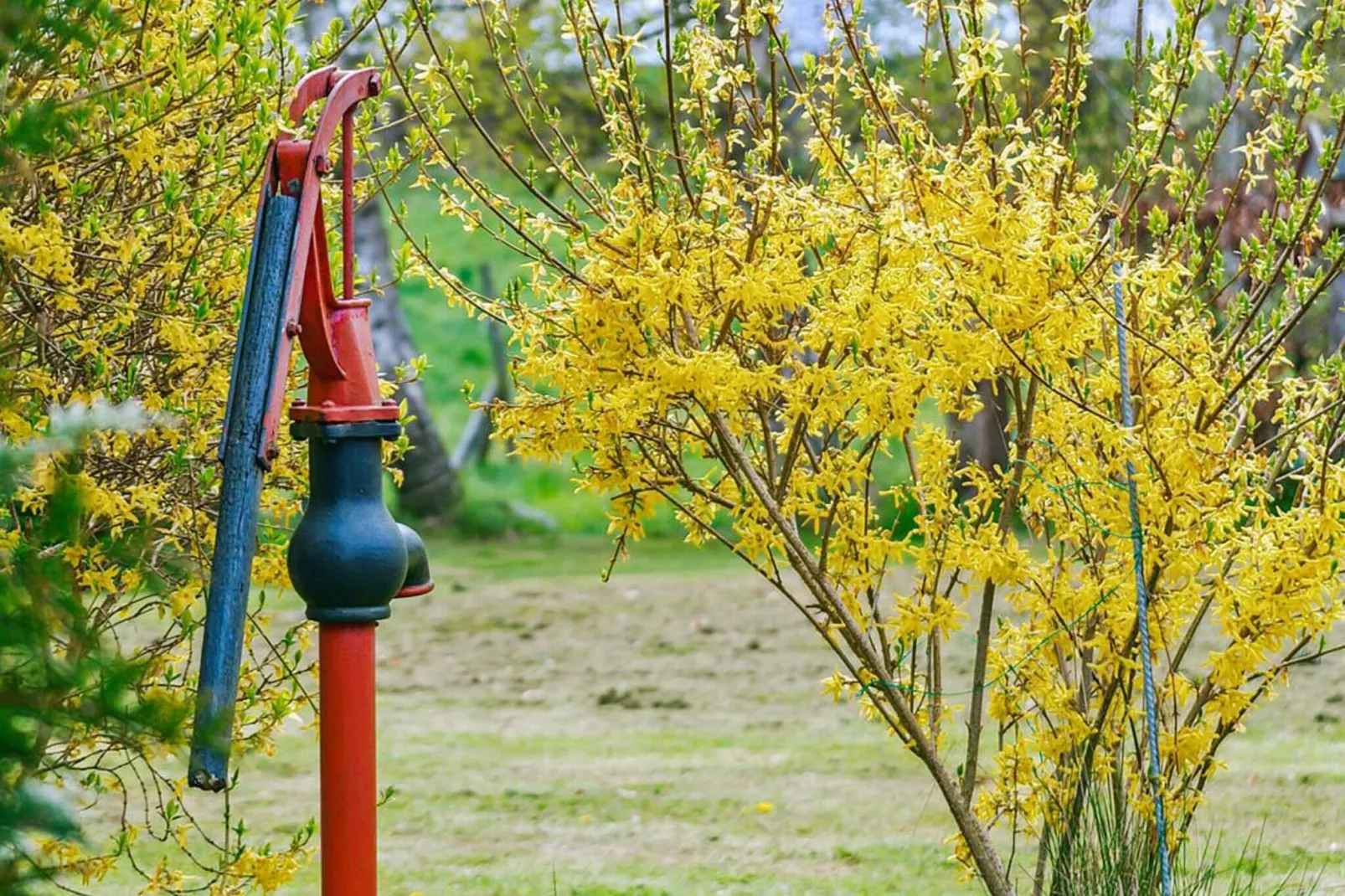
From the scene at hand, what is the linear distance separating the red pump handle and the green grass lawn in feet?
8.23

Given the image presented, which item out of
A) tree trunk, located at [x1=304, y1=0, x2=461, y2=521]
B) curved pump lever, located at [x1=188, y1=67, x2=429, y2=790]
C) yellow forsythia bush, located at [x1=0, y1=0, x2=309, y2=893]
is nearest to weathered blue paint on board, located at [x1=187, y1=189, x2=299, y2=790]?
curved pump lever, located at [x1=188, y1=67, x2=429, y2=790]

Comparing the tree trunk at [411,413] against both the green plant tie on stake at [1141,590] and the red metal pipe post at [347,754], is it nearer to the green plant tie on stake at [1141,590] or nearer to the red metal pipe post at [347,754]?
the green plant tie on stake at [1141,590]

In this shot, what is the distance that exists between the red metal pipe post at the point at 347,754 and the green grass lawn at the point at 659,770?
2.42 meters

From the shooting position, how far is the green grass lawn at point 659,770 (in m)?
5.79

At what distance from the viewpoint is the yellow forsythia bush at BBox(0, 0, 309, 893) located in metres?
3.63

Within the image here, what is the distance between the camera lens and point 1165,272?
3.84 m

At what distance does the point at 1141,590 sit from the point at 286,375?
6.98 ft

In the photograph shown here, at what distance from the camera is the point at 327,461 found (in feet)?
9.00

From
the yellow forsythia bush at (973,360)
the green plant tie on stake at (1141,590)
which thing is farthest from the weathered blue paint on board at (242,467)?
the green plant tie on stake at (1141,590)

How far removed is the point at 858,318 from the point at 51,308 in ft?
5.81

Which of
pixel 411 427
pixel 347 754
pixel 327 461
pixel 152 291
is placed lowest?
pixel 411 427

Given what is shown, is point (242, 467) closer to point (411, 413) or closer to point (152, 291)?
point (152, 291)

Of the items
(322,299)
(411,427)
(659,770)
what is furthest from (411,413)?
(322,299)

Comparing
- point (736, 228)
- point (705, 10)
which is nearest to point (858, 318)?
point (736, 228)
